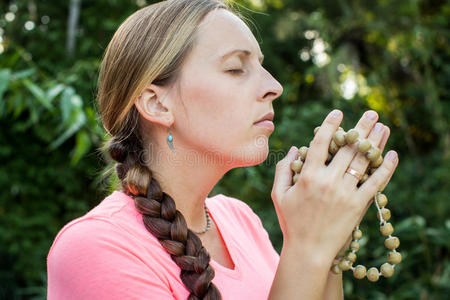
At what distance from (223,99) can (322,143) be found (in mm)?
327

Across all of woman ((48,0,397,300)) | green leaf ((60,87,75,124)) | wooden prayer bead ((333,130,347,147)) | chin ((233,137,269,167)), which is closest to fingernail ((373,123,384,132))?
woman ((48,0,397,300))

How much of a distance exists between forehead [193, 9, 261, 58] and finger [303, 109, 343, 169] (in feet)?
1.22

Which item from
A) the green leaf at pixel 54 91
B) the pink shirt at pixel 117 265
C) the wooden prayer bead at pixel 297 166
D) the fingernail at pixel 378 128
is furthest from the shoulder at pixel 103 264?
the green leaf at pixel 54 91

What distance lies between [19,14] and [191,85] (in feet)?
13.3

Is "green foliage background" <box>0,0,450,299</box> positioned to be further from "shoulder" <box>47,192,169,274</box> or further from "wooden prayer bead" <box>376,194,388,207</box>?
"wooden prayer bead" <box>376,194,388,207</box>

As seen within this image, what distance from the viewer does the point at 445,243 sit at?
3.25 m

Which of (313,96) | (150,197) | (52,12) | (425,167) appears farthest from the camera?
(313,96)

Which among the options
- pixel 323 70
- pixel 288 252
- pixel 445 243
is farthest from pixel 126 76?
pixel 323 70

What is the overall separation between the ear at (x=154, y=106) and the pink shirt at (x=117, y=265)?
254 mm

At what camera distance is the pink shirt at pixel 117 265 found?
42.8 inches

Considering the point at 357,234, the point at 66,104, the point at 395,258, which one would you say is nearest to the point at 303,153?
the point at 357,234

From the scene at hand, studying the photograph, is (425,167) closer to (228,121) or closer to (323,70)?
(323,70)

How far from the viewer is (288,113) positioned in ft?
13.6

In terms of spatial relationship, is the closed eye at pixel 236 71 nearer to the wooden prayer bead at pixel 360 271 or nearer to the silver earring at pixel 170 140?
the silver earring at pixel 170 140
